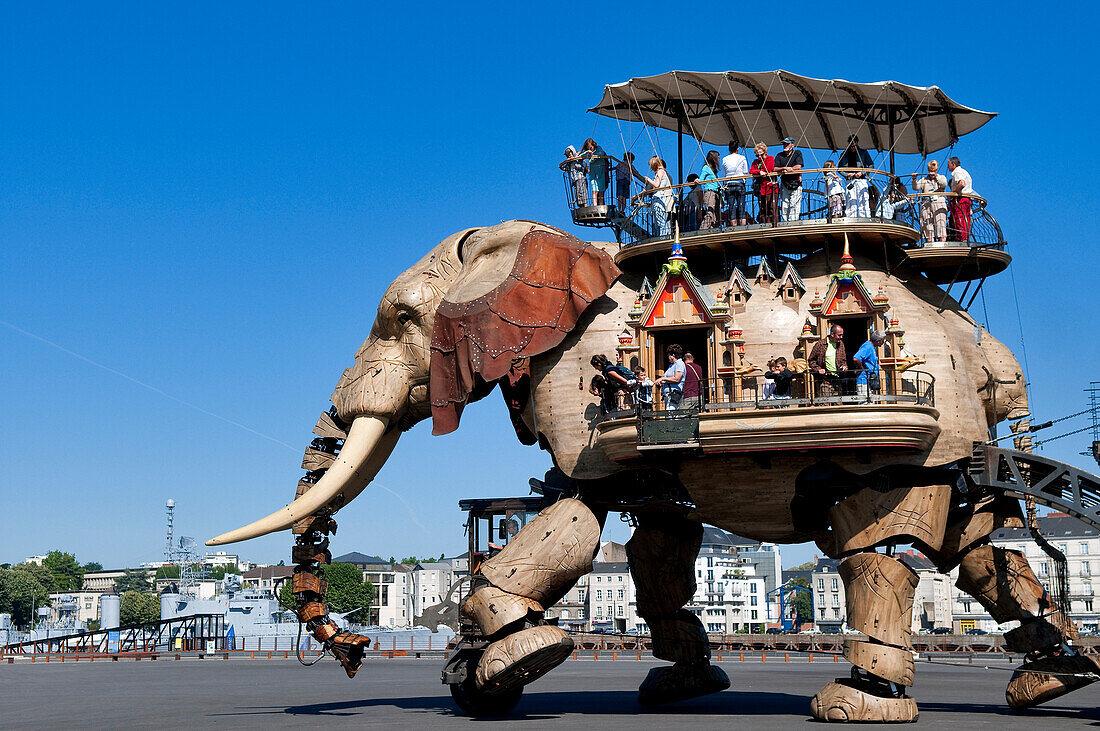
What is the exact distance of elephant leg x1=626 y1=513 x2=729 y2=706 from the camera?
1900cm

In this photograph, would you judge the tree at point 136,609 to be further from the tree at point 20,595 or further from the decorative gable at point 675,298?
the decorative gable at point 675,298

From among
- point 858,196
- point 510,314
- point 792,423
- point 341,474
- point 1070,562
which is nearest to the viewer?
point 792,423

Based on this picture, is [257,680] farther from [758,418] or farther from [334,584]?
[334,584]

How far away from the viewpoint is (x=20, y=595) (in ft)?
454

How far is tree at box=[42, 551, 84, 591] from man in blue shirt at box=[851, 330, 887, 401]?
595 feet

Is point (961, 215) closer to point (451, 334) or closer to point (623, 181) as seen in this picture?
point (623, 181)

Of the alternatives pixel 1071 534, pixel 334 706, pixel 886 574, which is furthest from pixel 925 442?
pixel 1071 534

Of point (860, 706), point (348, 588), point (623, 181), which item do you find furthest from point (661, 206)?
point (348, 588)

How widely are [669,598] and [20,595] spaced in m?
135

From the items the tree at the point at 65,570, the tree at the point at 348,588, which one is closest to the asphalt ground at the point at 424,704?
the tree at the point at 348,588

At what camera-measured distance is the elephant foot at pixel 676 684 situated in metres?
19.1

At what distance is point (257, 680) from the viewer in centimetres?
3106

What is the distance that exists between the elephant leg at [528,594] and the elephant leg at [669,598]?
1.94m

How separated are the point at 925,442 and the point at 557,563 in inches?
192
